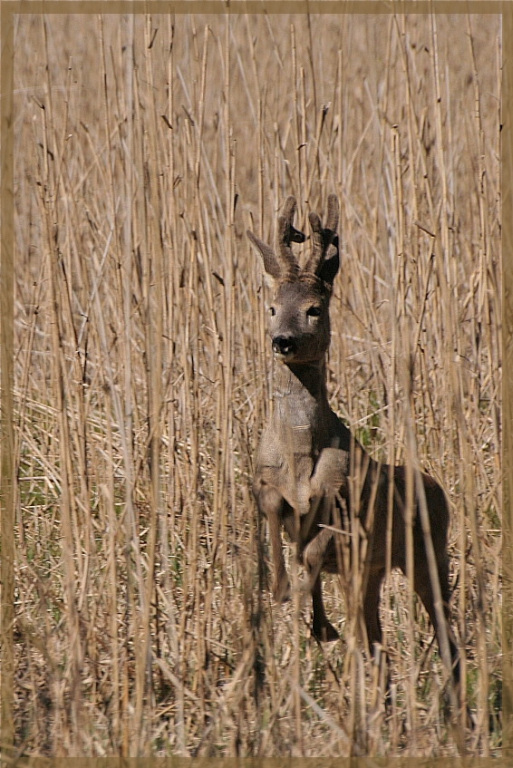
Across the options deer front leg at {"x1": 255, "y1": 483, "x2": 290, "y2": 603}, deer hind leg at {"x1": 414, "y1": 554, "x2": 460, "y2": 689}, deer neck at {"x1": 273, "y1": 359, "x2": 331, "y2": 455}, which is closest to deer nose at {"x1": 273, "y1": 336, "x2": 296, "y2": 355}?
deer neck at {"x1": 273, "y1": 359, "x2": 331, "y2": 455}

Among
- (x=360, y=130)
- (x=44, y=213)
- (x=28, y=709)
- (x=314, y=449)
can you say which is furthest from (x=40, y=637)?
(x=360, y=130)

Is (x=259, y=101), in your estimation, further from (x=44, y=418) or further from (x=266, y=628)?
(x=44, y=418)

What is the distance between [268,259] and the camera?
3596mm

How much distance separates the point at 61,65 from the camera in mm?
6980

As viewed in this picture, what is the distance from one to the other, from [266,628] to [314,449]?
0.63 meters

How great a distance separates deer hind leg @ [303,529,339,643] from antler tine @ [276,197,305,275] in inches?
33.1

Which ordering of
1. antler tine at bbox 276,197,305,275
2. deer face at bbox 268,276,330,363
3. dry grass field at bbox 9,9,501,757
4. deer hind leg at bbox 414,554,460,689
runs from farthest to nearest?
deer hind leg at bbox 414,554,460,689 → antler tine at bbox 276,197,305,275 → deer face at bbox 268,276,330,363 → dry grass field at bbox 9,9,501,757

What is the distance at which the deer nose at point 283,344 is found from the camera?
3.32m

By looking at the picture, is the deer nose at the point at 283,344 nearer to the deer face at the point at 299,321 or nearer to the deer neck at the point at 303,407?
the deer face at the point at 299,321

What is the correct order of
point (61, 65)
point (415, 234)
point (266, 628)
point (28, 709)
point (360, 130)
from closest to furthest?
point (266, 628) → point (28, 709) → point (415, 234) → point (360, 130) → point (61, 65)

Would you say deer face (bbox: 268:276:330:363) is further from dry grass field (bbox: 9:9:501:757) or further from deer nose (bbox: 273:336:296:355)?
dry grass field (bbox: 9:9:501:757)

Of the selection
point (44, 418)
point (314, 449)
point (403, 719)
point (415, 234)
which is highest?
point (415, 234)

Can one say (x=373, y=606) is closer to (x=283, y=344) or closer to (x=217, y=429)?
(x=217, y=429)

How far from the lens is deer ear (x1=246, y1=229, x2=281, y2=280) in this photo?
3.57m
